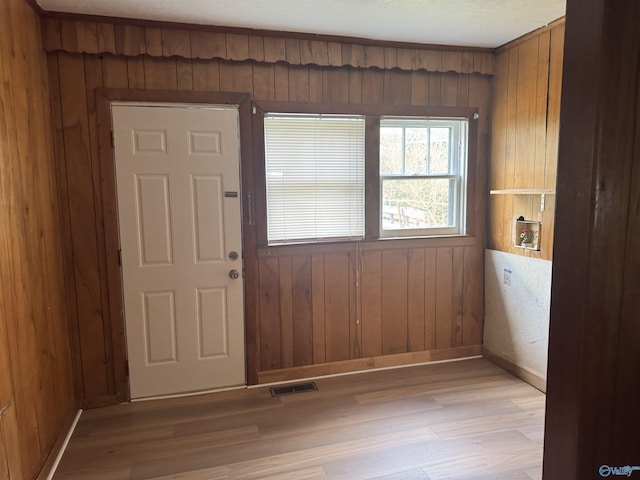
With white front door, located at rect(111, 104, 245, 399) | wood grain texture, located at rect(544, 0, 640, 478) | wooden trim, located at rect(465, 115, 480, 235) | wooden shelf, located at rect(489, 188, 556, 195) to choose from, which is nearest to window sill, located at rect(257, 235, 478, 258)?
wooden trim, located at rect(465, 115, 480, 235)

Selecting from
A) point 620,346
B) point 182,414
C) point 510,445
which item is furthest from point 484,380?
point 620,346

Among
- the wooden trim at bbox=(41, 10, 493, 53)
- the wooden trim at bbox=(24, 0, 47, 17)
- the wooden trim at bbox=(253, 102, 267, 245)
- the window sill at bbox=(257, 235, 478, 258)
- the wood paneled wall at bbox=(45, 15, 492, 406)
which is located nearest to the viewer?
the wooden trim at bbox=(24, 0, 47, 17)

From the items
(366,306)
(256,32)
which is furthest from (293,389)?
(256,32)

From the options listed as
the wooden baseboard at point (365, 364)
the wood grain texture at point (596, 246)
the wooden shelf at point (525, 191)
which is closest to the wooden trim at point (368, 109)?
the wooden shelf at point (525, 191)

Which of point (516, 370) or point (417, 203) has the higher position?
point (417, 203)

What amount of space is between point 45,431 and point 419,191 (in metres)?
3.04

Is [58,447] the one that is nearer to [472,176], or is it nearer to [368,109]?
[368,109]

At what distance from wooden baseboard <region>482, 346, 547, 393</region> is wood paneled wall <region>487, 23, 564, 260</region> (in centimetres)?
91

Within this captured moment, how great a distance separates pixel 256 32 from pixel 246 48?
13 cm

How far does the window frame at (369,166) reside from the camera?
306cm

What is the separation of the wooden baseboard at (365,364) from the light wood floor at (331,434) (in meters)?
0.11

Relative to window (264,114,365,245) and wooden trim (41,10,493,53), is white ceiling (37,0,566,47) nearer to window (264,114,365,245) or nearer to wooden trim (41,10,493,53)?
→ wooden trim (41,10,493,53)

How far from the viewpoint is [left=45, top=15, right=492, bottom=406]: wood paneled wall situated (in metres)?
2.74

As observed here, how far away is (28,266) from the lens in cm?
219
